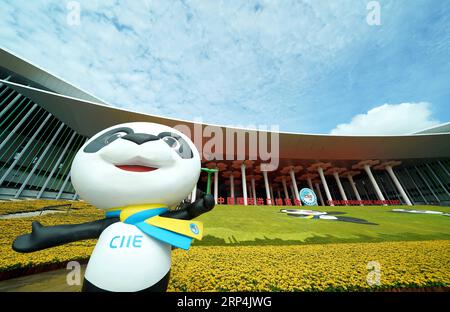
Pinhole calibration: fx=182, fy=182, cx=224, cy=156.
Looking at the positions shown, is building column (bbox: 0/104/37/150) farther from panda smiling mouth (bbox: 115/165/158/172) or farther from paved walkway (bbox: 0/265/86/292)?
panda smiling mouth (bbox: 115/165/158/172)

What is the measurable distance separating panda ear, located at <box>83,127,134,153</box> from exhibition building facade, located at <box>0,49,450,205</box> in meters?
11.6

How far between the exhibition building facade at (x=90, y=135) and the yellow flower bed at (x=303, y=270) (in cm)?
1132

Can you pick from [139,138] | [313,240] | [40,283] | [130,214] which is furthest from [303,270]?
[40,283]

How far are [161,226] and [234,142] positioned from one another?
16.5m

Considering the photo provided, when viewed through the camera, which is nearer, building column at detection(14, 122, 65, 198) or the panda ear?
the panda ear

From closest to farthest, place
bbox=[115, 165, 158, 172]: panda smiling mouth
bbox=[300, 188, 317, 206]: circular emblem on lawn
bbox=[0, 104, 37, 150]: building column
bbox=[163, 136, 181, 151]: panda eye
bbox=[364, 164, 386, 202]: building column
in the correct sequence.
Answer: bbox=[115, 165, 158, 172]: panda smiling mouth → bbox=[163, 136, 181, 151]: panda eye → bbox=[0, 104, 37, 150]: building column → bbox=[300, 188, 317, 206]: circular emblem on lawn → bbox=[364, 164, 386, 202]: building column

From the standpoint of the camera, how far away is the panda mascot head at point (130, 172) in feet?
6.15

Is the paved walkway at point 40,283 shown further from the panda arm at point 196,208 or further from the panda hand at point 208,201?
the panda hand at point 208,201

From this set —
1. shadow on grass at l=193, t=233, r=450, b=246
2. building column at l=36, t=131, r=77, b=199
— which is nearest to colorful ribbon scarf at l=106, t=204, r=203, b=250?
shadow on grass at l=193, t=233, r=450, b=246

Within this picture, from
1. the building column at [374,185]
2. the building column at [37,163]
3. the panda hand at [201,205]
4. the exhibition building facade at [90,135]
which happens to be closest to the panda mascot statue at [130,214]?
the panda hand at [201,205]

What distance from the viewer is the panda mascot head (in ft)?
6.15

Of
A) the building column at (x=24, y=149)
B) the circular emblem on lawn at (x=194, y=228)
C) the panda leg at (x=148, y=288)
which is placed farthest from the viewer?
the building column at (x=24, y=149)

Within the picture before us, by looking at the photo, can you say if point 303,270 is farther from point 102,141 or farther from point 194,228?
point 102,141

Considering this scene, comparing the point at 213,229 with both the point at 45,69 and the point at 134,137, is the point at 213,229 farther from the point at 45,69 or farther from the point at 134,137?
the point at 45,69
